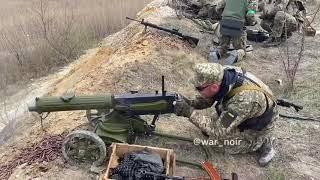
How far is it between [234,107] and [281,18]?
5816 millimetres

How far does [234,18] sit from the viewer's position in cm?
855

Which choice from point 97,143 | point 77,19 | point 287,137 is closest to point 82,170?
point 97,143

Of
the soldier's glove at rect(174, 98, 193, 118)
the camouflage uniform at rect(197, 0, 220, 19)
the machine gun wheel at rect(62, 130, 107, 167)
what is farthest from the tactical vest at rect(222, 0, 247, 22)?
the machine gun wheel at rect(62, 130, 107, 167)

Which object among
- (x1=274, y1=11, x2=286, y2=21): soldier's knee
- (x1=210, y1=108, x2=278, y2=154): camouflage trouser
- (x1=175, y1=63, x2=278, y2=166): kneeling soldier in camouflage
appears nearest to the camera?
(x1=175, y1=63, x2=278, y2=166): kneeling soldier in camouflage

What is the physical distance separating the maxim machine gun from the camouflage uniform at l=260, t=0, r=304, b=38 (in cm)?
572

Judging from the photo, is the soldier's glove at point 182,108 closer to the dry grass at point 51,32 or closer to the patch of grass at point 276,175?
the patch of grass at point 276,175

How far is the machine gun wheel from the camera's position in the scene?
480cm

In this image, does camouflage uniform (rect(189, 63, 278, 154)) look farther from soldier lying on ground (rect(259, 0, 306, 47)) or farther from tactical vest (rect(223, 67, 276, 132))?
soldier lying on ground (rect(259, 0, 306, 47))

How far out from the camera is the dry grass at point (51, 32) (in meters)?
10.8

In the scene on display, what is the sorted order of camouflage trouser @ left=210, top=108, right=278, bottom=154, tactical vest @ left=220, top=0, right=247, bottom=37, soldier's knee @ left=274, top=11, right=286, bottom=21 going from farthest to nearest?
1. soldier's knee @ left=274, top=11, right=286, bottom=21
2. tactical vest @ left=220, top=0, right=247, bottom=37
3. camouflage trouser @ left=210, top=108, right=278, bottom=154

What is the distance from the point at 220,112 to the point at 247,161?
0.75m

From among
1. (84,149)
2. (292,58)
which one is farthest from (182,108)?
(292,58)

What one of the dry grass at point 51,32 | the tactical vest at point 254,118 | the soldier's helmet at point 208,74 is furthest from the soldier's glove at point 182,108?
the dry grass at point 51,32

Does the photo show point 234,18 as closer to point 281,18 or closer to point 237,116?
point 281,18
